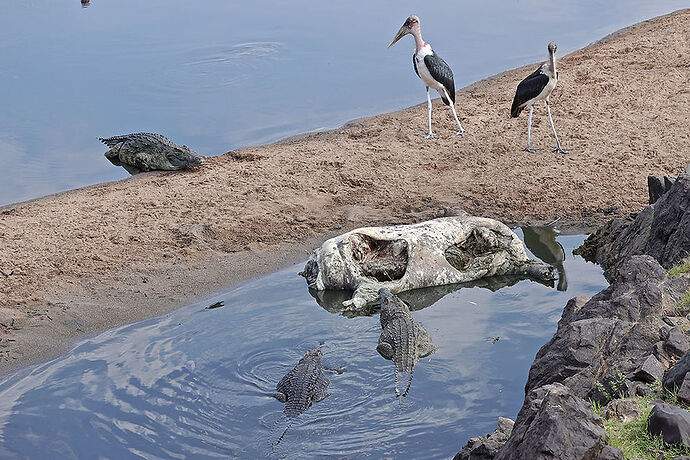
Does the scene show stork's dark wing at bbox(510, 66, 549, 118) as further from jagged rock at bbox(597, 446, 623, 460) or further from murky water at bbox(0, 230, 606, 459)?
jagged rock at bbox(597, 446, 623, 460)

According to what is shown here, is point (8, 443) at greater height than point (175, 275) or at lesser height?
lesser

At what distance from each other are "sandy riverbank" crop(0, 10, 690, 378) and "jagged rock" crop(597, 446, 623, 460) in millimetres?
4950

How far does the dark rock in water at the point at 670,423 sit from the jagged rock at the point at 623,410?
227mm

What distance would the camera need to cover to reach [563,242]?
9.10 meters

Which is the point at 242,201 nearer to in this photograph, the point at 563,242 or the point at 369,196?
the point at 369,196

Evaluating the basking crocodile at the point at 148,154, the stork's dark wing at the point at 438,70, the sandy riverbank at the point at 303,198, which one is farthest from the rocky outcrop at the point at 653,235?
the basking crocodile at the point at 148,154

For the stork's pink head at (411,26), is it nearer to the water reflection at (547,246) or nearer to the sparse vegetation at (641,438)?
the water reflection at (547,246)

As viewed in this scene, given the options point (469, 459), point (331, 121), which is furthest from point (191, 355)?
point (331, 121)

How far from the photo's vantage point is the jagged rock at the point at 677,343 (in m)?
4.57

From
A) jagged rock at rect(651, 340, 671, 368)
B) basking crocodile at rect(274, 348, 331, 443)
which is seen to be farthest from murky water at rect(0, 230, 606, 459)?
jagged rock at rect(651, 340, 671, 368)

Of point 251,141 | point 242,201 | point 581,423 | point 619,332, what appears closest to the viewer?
point 581,423

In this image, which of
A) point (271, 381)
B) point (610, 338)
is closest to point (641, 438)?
point (610, 338)

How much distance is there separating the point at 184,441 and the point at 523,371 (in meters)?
2.54

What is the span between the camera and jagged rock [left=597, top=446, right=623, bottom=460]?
11.8 ft
